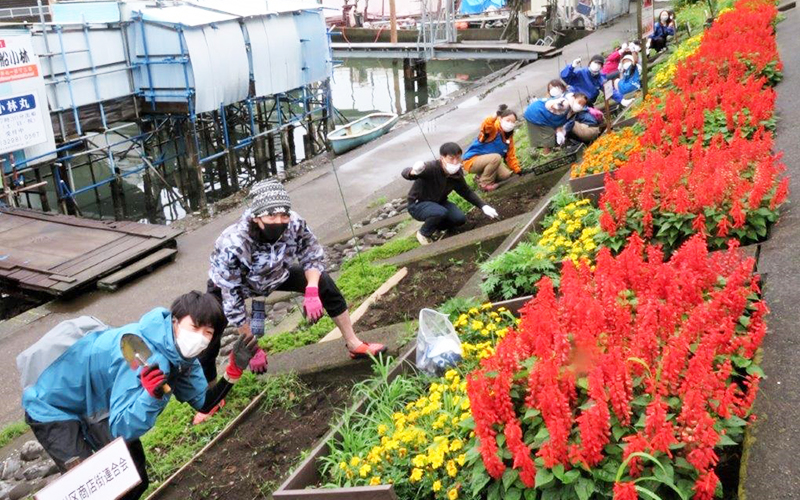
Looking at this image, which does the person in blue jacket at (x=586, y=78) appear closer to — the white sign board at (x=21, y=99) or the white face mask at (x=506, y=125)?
the white face mask at (x=506, y=125)

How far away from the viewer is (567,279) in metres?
4.03

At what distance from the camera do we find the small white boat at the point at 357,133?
2055 centimetres

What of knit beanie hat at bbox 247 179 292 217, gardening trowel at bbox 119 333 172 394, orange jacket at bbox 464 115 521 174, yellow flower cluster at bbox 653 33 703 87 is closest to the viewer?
gardening trowel at bbox 119 333 172 394

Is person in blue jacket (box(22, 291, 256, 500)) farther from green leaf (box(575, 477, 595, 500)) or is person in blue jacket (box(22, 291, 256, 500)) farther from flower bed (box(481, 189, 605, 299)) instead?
flower bed (box(481, 189, 605, 299))

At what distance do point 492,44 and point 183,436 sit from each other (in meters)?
28.0

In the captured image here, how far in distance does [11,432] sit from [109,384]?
12.2ft

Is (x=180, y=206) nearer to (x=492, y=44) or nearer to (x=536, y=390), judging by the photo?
(x=492, y=44)

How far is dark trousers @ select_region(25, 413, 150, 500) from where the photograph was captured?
3.71m

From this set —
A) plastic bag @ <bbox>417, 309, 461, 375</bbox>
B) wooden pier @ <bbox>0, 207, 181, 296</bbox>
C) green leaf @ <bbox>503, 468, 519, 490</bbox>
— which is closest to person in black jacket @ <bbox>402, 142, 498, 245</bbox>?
plastic bag @ <bbox>417, 309, 461, 375</bbox>

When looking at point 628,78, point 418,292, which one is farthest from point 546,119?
point 418,292

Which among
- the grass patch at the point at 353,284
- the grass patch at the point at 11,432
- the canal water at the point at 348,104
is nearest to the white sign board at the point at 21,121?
the canal water at the point at 348,104

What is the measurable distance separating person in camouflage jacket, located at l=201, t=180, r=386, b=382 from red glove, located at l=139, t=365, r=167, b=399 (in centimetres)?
170

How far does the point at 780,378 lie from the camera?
349cm

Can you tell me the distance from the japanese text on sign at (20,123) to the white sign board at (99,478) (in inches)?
507
